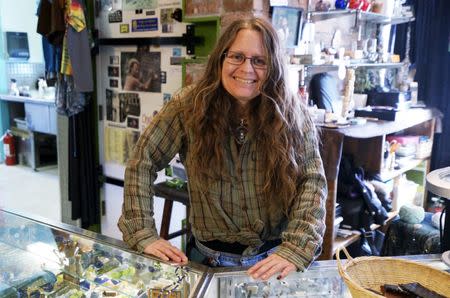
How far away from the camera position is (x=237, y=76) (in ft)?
4.29

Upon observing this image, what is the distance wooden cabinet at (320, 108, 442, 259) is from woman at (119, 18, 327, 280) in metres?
0.83

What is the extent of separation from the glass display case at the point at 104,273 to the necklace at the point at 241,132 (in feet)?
1.39

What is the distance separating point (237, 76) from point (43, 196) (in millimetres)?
3955

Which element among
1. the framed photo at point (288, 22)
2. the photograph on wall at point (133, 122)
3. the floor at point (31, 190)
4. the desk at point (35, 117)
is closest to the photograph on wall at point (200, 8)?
the framed photo at point (288, 22)

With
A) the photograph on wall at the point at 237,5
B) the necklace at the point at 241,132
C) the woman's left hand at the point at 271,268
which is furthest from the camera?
the photograph on wall at the point at 237,5

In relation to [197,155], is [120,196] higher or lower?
lower

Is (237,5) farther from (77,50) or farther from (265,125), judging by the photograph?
(77,50)

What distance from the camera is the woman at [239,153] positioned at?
4.28ft

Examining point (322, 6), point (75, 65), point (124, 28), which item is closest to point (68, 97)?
point (75, 65)

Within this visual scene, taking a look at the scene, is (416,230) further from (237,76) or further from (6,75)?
(6,75)

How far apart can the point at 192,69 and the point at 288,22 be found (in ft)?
1.99

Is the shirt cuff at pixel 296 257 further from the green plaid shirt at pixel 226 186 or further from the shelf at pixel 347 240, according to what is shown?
the shelf at pixel 347 240

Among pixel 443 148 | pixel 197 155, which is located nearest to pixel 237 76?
pixel 197 155

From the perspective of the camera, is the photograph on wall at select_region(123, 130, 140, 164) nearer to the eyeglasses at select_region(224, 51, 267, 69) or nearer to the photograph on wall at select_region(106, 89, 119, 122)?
the photograph on wall at select_region(106, 89, 119, 122)
